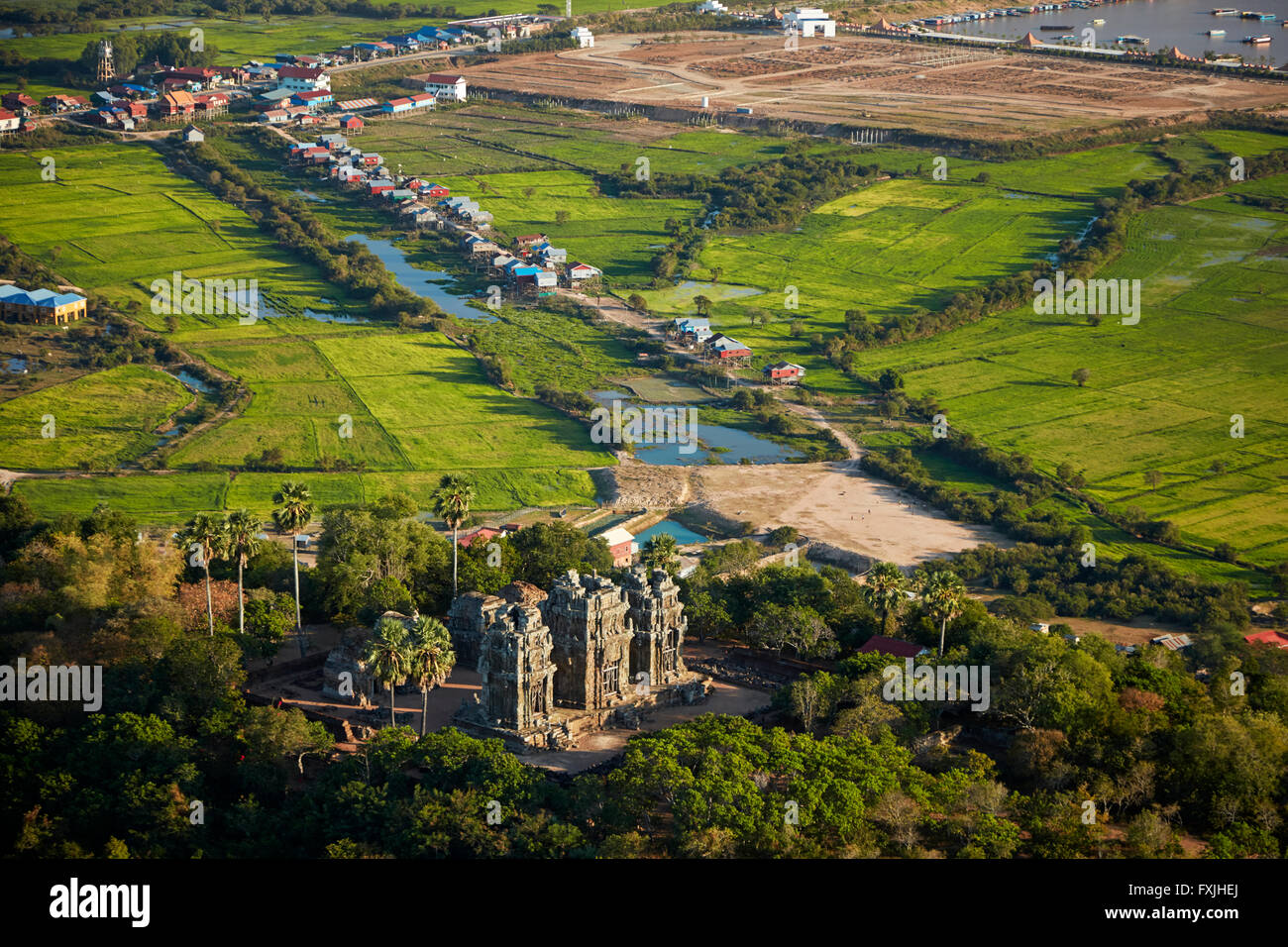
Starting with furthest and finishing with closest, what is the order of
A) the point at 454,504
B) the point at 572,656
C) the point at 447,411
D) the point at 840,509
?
the point at 447,411 < the point at 840,509 < the point at 454,504 < the point at 572,656

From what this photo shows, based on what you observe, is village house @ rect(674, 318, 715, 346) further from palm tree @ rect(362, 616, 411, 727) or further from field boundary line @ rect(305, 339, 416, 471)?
palm tree @ rect(362, 616, 411, 727)

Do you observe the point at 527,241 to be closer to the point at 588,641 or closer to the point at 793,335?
the point at 793,335

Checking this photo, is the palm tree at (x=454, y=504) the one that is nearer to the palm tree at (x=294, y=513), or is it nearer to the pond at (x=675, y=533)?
the palm tree at (x=294, y=513)

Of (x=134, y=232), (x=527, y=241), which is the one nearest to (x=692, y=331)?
(x=527, y=241)

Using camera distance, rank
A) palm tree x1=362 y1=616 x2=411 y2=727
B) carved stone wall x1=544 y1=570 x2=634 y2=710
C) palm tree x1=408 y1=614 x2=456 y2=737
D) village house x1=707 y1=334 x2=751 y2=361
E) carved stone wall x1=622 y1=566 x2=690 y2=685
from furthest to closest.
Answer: village house x1=707 y1=334 x2=751 y2=361 < carved stone wall x1=622 y1=566 x2=690 y2=685 < carved stone wall x1=544 y1=570 x2=634 y2=710 < palm tree x1=408 y1=614 x2=456 y2=737 < palm tree x1=362 y1=616 x2=411 y2=727

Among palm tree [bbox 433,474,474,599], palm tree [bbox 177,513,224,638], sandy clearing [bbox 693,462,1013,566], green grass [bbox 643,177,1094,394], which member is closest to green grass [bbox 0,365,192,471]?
palm tree [bbox 177,513,224,638]

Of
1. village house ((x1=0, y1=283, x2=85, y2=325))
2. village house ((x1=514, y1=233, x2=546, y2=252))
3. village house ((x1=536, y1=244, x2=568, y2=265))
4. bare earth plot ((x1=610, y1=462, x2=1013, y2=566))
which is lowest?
bare earth plot ((x1=610, y1=462, x2=1013, y2=566))

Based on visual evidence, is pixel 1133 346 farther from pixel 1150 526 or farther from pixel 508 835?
pixel 508 835
